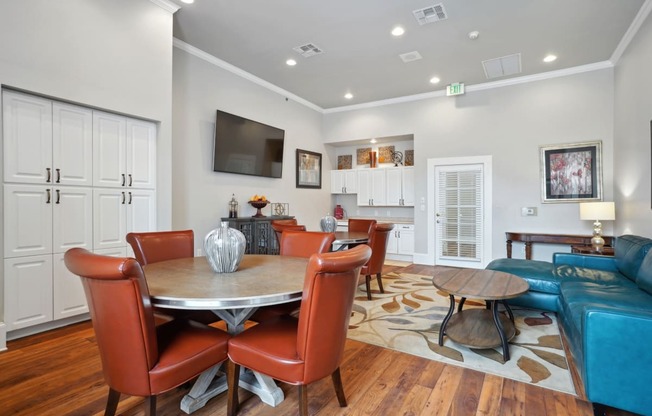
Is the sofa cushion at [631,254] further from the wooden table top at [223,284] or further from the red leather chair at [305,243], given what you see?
the wooden table top at [223,284]

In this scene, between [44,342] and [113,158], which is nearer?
[44,342]

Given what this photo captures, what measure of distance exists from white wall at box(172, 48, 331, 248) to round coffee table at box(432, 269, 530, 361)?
3281 mm

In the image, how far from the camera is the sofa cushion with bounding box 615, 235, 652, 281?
2784 millimetres

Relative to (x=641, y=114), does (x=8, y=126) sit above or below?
below

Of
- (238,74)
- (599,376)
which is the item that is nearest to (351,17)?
(238,74)

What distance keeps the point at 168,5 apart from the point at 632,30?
5.26 metres

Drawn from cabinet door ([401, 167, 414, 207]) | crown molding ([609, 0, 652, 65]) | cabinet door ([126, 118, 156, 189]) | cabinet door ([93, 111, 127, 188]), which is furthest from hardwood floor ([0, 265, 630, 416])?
cabinet door ([401, 167, 414, 207])

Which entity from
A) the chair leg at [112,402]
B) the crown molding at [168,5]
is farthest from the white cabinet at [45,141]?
the chair leg at [112,402]

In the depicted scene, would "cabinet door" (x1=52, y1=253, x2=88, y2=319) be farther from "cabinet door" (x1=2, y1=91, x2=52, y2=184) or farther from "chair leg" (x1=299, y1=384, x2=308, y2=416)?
"chair leg" (x1=299, y1=384, x2=308, y2=416)

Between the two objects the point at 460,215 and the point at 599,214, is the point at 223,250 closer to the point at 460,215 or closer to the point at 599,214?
the point at 599,214

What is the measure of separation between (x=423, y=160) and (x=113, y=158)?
4929 mm

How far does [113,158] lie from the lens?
3.22 metres

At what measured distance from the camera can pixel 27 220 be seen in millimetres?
2682

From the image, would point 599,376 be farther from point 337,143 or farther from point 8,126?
point 337,143
